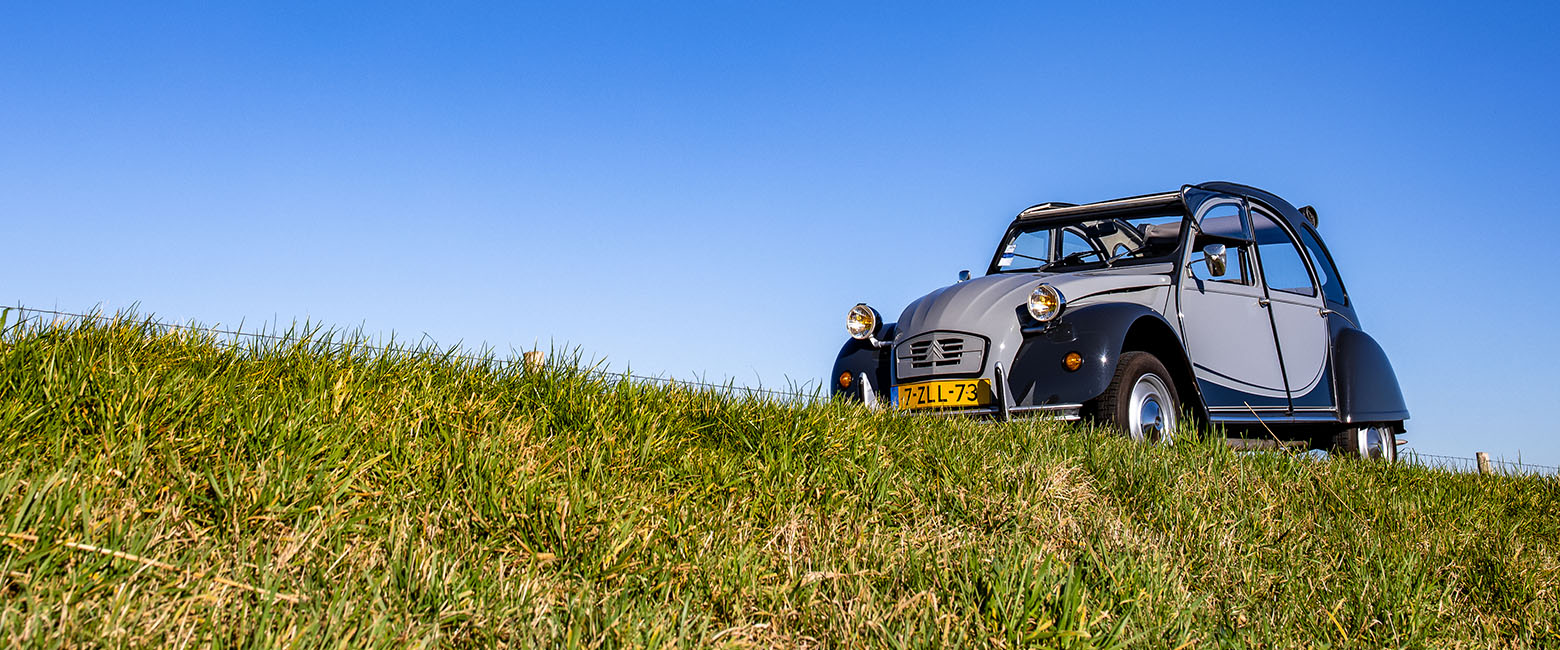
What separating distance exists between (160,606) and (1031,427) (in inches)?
148

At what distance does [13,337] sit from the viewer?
3488mm

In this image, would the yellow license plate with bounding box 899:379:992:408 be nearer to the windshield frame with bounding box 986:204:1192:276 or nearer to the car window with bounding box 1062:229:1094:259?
the windshield frame with bounding box 986:204:1192:276

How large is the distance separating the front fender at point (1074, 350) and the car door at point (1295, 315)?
195cm

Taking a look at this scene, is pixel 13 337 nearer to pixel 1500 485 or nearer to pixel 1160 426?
pixel 1160 426

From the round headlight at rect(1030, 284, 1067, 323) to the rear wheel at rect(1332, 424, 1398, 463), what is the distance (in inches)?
128

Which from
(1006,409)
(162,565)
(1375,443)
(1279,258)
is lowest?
(162,565)

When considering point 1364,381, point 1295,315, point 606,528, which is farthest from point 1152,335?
point 606,528

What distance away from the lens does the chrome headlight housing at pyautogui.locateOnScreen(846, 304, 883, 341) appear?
6922mm

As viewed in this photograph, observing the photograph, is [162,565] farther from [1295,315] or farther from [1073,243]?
[1295,315]

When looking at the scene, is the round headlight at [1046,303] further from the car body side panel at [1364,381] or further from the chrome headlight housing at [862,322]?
the car body side panel at [1364,381]

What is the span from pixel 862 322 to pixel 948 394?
0.98 m

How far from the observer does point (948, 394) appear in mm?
6172

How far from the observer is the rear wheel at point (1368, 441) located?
8.20m

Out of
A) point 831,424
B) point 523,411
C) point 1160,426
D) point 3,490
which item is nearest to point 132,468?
point 3,490
